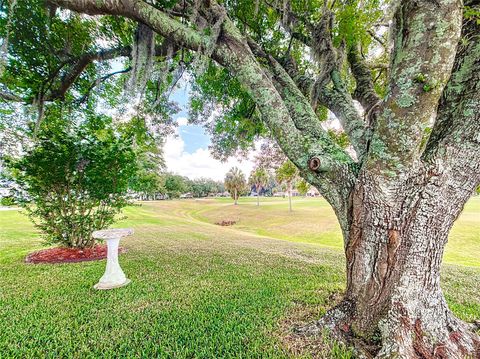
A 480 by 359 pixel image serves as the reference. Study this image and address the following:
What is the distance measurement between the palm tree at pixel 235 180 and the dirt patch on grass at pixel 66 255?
2621 cm

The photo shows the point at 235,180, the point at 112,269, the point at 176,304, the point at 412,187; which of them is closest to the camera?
the point at 412,187

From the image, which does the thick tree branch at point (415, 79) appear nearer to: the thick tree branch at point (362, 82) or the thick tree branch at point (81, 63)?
the thick tree branch at point (362, 82)

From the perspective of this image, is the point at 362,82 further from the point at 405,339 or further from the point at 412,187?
the point at 405,339

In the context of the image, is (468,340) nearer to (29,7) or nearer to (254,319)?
(254,319)

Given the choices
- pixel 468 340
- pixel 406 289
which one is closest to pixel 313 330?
pixel 406 289

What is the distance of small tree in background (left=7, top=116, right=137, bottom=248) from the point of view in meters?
4.54

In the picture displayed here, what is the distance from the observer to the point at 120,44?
4000mm

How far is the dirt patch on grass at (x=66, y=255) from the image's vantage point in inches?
178

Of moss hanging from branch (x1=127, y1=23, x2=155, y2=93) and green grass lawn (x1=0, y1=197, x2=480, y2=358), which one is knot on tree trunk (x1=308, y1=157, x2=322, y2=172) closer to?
green grass lawn (x1=0, y1=197, x2=480, y2=358)

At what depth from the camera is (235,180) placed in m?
31.4

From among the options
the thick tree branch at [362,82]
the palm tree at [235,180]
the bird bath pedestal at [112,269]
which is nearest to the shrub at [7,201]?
the bird bath pedestal at [112,269]

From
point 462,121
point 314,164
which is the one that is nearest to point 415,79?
point 462,121

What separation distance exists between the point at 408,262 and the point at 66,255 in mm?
6388

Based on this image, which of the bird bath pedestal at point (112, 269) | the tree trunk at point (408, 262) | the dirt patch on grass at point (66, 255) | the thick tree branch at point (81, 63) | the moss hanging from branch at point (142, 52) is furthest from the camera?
the dirt patch on grass at point (66, 255)
